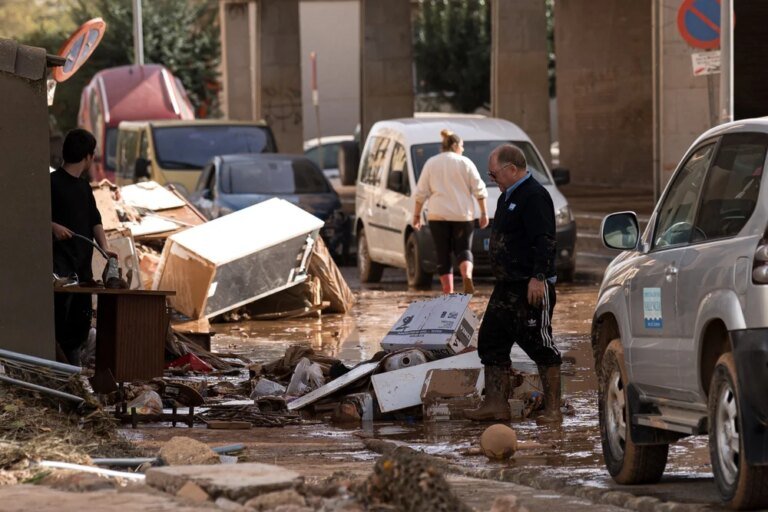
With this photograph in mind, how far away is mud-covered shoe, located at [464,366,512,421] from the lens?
37.3 ft

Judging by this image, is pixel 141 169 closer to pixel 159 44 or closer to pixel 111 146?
pixel 111 146

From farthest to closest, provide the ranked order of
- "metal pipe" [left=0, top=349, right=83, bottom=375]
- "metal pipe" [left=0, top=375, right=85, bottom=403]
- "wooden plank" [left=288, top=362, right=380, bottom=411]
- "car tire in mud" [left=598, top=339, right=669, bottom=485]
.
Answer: "wooden plank" [left=288, top=362, right=380, bottom=411], "metal pipe" [left=0, top=349, right=83, bottom=375], "metal pipe" [left=0, top=375, right=85, bottom=403], "car tire in mud" [left=598, top=339, right=669, bottom=485]

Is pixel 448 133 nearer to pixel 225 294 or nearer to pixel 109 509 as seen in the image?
pixel 225 294

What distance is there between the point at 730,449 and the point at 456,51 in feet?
173

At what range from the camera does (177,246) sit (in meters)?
17.3

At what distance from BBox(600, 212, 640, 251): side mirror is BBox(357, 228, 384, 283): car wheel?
14.2m

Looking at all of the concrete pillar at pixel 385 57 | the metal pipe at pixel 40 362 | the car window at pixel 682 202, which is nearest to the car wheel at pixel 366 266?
the metal pipe at pixel 40 362

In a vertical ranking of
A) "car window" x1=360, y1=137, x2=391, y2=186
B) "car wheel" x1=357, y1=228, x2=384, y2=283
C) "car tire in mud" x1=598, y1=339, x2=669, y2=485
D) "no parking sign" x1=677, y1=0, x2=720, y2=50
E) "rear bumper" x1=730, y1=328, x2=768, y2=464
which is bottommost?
"car wheel" x1=357, y1=228, x2=384, y2=283

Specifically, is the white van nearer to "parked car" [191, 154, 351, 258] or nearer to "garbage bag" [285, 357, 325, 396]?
"parked car" [191, 154, 351, 258]

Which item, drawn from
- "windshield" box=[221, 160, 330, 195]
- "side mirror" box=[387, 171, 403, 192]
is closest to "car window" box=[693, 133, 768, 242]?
"side mirror" box=[387, 171, 403, 192]

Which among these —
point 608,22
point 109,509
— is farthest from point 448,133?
point 608,22

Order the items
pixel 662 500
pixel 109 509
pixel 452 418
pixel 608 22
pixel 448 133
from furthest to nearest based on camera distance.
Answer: pixel 608 22 < pixel 448 133 < pixel 452 418 < pixel 662 500 < pixel 109 509

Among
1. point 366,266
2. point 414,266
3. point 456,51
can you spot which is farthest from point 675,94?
point 456,51

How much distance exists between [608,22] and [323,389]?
31.0 metres
